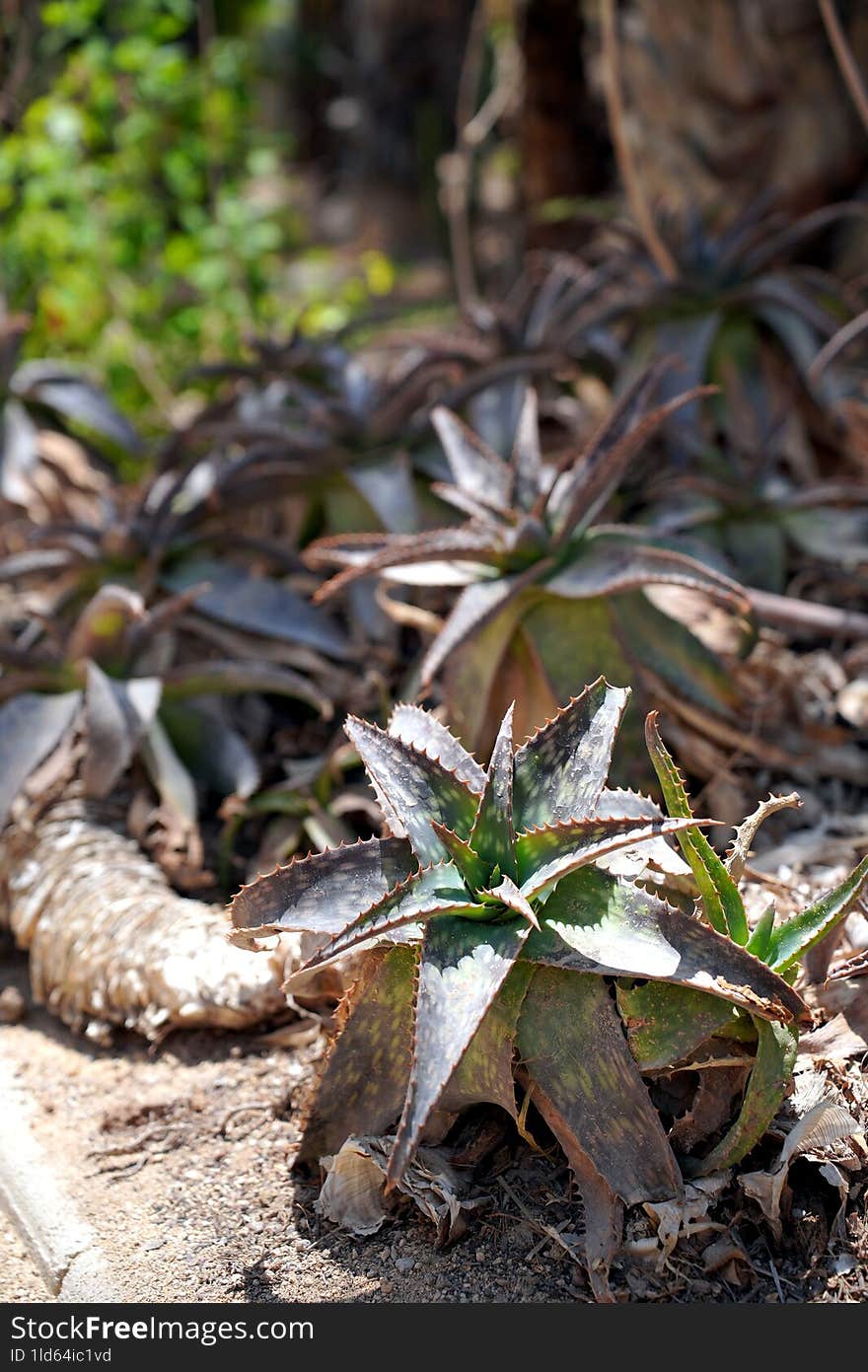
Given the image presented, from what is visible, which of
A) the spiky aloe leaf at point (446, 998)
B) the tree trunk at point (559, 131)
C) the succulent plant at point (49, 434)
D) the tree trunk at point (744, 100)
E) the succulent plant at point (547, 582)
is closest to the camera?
the spiky aloe leaf at point (446, 998)

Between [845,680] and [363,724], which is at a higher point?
[363,724]

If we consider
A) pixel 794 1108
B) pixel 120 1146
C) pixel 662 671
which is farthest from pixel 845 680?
pixel 120 1146

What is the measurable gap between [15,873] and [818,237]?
104 inches

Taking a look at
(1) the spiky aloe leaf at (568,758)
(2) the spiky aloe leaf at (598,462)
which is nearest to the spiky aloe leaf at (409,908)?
(1) the spiky aloe leaf at (568,758)

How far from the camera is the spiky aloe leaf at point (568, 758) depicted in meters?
1.39

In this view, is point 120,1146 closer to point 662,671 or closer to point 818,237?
point 662,671

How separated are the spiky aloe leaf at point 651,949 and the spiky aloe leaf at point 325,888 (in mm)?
177

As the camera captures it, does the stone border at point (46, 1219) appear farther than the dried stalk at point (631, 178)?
No

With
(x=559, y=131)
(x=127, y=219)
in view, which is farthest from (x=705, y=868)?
(x=559, y=131)

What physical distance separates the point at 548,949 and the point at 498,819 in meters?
0.14

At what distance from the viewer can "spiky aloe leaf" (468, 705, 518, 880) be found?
134cm

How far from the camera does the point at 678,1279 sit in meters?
1.29

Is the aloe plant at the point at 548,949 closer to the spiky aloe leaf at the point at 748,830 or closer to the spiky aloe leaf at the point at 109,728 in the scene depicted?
the spiky aloe leaf at the point at 748,830

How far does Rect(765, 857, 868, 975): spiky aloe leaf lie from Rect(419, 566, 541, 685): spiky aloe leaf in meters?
0.60
